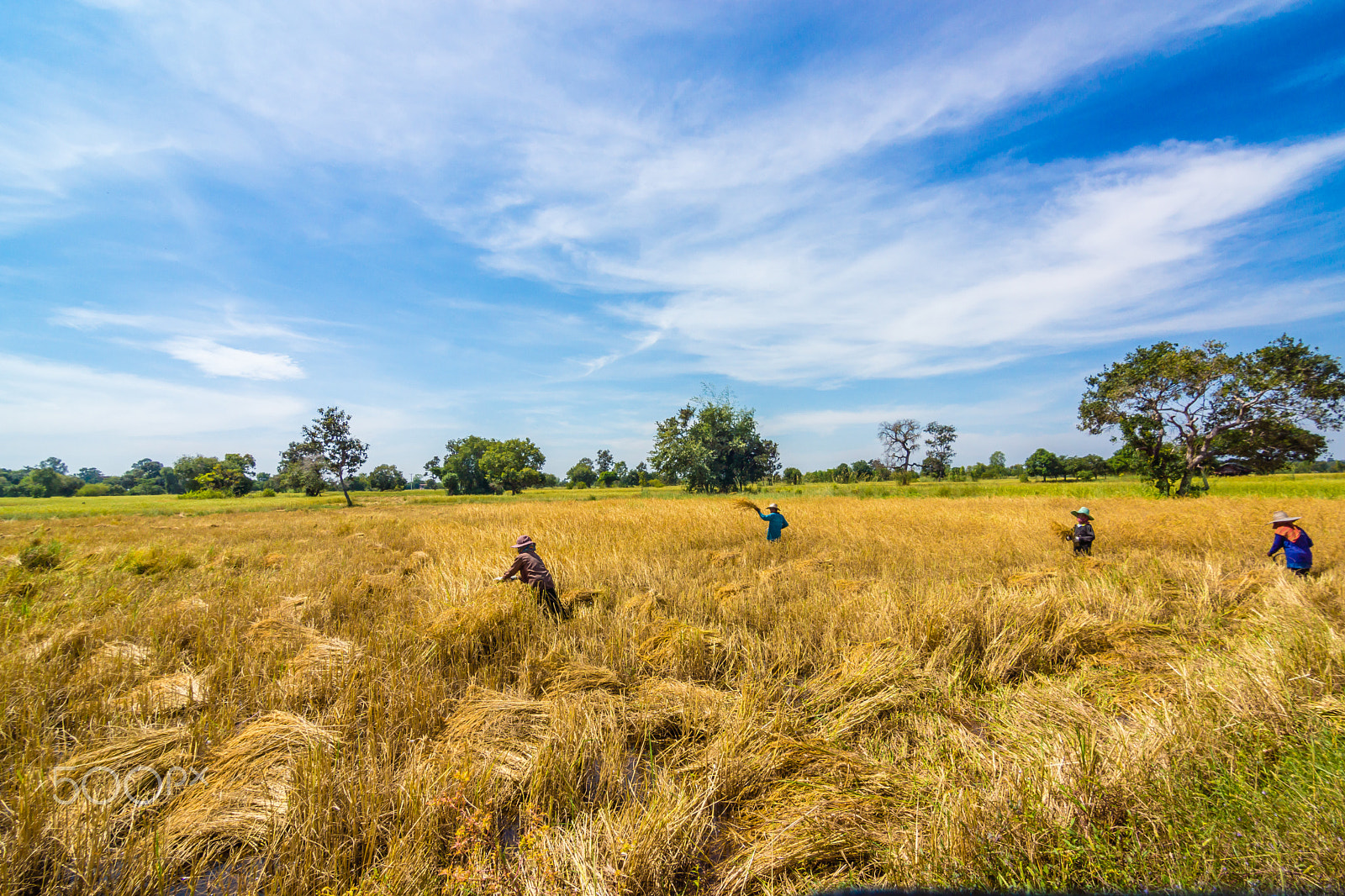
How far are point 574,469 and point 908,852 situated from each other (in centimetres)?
12802

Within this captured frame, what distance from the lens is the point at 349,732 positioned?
3531mm

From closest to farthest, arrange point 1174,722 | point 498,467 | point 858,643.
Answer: point 1174,722 → point 858,643 → point 498,467

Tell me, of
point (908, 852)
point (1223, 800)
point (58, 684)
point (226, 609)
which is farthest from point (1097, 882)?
point (226, 609)

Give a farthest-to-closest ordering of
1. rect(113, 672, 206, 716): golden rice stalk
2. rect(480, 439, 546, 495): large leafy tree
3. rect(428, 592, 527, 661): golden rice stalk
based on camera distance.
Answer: rect(480, 439, 546, 495): large leafy tree
rect(428, 592, 527, 661): golden rice stalk
rect(113, 672, 206, 716): golden rice stalk

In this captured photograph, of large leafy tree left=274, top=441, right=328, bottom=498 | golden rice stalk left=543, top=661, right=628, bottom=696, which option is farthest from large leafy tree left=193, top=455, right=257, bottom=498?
golden rice stalk left=543, top=661, right=628, bottom=696

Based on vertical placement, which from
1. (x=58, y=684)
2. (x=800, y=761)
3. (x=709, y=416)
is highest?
(x=709, y=416)

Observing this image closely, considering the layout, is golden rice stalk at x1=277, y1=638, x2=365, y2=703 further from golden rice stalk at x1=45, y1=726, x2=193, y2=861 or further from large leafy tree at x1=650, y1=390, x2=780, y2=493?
large leafy tree at x1=650, y1=390, x2=780, y2=493

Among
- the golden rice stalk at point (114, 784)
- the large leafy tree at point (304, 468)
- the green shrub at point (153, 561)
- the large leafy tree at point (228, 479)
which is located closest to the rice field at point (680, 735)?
the golden rice stalk at point (114, 784)

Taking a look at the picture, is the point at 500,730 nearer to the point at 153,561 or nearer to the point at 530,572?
the point at 530,572

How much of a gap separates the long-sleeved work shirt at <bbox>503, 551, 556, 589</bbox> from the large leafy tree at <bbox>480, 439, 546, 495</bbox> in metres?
66.6

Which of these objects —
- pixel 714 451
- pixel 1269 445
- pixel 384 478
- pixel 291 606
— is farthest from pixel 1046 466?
pixel 384 478

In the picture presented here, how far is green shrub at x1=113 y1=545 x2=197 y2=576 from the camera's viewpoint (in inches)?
350

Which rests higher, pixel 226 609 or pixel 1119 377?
pixel 1119 377

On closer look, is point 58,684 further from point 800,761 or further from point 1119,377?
point 1119,377
